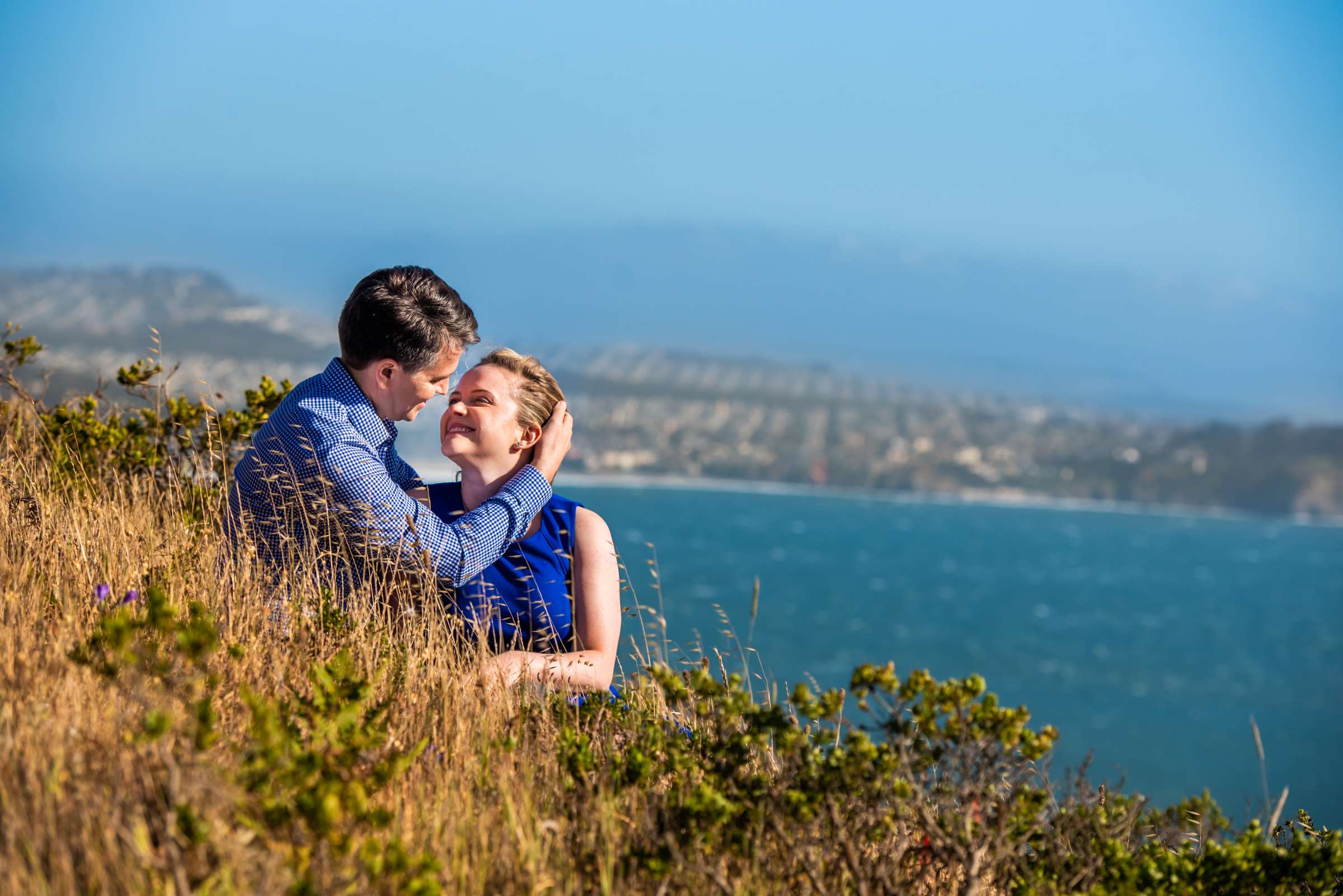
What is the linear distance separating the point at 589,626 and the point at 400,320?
1.12 meters

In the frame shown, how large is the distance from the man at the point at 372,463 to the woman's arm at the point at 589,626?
0.22 metres

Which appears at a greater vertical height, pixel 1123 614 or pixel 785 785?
pixel 785 785

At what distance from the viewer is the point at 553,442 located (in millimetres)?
3627

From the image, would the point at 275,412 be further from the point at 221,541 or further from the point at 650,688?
the point at 650,688

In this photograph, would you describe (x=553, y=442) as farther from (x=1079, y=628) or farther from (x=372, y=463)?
(x=1079, y=628)

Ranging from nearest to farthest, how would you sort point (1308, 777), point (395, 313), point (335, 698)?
point (335, 698) → point (395, 313) → point (1308, 777)

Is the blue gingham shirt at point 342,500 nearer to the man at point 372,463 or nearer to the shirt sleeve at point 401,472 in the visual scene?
the man at point 372,463

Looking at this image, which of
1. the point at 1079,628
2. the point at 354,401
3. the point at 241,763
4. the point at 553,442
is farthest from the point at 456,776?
the point at 1079,628

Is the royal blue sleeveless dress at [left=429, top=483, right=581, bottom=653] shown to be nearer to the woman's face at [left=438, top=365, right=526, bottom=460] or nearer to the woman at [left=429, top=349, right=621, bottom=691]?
the woman at [left=429, top=349, right=621, bottom=691]

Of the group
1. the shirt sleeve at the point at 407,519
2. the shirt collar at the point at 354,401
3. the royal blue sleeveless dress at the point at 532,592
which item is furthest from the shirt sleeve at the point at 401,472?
the royal blue sleeveless dress at the point at 532,592

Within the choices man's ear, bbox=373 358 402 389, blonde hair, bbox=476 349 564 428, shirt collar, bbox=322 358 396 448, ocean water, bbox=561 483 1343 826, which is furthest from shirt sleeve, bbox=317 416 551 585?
ocean water, bbox=561 483 1343 826

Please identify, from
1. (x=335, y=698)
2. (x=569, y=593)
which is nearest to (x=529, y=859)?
(x=335, y=698)

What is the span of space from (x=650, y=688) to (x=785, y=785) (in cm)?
110

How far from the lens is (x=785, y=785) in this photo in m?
2.57
